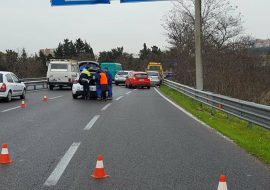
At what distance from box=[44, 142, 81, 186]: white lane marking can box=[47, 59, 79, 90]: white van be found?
27006 mm

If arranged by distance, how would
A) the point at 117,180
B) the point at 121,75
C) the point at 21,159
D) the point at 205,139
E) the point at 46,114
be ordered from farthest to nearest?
1. the point at 121,75
2. the point at 46,114
3. the point at 205,139
4. the point at 21,159
5. the point at 117,180

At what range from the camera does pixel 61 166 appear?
7.62m

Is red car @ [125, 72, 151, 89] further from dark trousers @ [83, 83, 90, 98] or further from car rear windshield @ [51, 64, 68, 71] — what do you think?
dark trousers @ [83, 83, 90, 98]

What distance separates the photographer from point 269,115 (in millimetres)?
10578

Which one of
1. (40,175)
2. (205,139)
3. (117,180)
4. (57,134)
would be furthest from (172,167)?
(57,134)

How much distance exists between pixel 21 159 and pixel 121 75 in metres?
41.7

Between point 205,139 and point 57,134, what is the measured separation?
3.66 metres

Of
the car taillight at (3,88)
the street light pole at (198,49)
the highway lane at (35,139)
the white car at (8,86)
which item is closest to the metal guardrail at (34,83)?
the white car at (8,86)

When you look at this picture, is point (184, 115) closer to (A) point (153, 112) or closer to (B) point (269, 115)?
(A) point (153, 112)

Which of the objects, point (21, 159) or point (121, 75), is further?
point (121, 75)

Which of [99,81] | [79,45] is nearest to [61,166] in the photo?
[99,81]

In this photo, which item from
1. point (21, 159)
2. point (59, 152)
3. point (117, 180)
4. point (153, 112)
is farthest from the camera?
point (153, 112)

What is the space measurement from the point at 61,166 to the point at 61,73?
29357mm

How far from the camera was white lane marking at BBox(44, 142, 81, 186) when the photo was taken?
6.59 m
